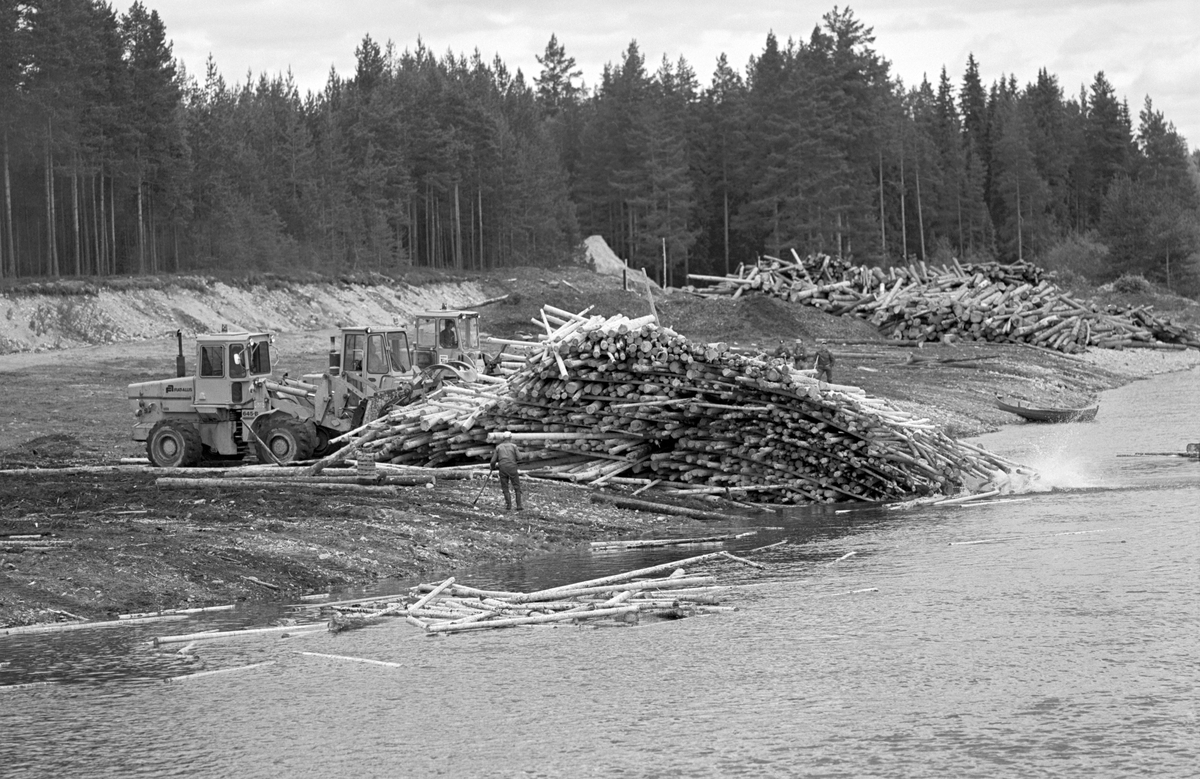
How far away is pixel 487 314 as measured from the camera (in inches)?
2429

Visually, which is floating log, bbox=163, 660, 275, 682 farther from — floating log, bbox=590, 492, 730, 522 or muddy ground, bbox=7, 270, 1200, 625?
floating log, bbox=590, 492, 730, 522

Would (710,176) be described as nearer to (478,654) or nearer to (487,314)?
(487,314)

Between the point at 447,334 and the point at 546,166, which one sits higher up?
the point at 546,166

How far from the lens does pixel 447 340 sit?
3048cm

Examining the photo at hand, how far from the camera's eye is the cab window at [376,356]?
27656mm

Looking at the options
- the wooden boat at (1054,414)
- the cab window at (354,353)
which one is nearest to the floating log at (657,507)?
the cab window at (354,353)

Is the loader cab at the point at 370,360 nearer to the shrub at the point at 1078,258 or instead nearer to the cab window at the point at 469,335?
the cab window at the point at 469,335

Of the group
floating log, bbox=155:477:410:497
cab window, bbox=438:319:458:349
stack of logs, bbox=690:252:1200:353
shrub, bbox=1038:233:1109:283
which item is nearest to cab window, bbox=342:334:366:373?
cab window, bbox=438:319:458:349

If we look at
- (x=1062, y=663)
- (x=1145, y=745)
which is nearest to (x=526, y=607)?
(x=1062, y=663)

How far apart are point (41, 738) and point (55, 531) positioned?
25.0 ft

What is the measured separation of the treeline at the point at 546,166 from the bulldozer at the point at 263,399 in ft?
103

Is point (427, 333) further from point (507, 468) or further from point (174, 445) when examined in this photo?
point (507, 468)

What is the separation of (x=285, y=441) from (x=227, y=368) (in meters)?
1.66

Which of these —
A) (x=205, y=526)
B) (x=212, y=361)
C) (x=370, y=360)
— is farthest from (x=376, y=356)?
(x=205, y=526)
